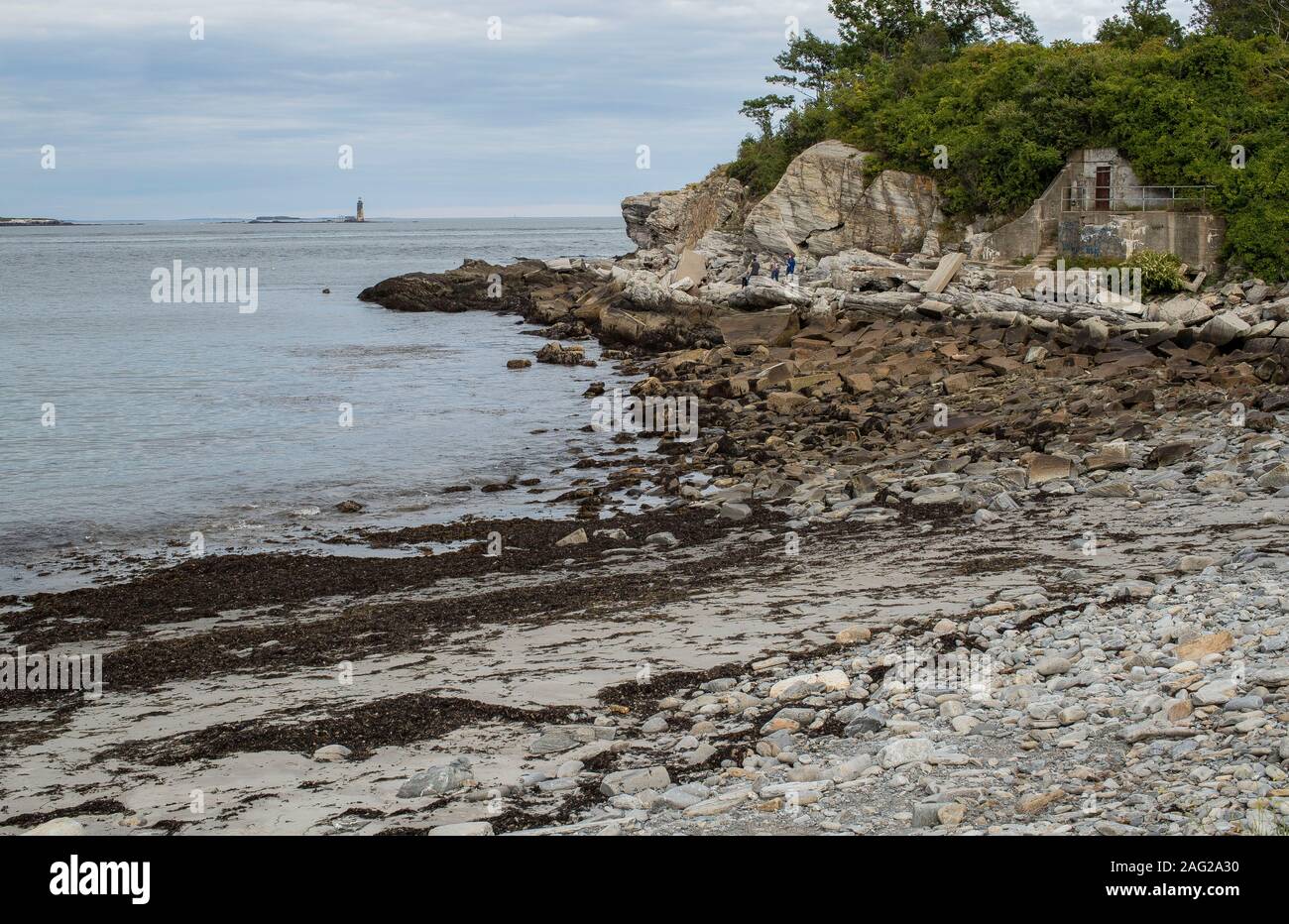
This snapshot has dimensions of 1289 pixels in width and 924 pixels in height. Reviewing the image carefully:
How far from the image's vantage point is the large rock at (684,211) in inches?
2402

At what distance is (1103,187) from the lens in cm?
3988

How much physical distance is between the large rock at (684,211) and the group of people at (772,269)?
10.1 metres

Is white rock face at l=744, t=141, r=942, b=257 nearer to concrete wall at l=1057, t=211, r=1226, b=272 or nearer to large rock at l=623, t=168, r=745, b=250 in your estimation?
concrete wall at l=1057, t=211, r=1226, b=272

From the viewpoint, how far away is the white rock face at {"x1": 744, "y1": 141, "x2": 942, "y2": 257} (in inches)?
1829

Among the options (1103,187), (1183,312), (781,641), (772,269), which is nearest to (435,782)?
(781,641)

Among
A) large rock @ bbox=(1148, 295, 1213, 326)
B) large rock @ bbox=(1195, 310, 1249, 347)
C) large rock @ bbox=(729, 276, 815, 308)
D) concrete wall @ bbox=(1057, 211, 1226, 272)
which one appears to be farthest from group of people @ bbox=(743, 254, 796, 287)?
Answer: large rock @ bbox=(1195, 310, 1249, 347)

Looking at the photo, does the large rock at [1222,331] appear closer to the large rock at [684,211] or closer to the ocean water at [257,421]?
the ocean water at [257,421]

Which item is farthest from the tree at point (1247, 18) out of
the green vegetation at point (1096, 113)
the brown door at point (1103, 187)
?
the brown door at point (1103, 187)

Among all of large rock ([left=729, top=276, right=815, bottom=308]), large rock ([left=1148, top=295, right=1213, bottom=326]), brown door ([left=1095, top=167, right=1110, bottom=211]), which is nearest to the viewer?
A: large rock ([left=1148, top=295, right=1213, bottom=326])

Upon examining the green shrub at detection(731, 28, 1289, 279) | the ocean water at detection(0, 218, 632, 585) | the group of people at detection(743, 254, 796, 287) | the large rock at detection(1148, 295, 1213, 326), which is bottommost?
the ocean water at detection(0, 218, 632, 585)

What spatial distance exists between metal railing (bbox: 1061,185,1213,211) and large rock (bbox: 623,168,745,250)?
2164 centimetres

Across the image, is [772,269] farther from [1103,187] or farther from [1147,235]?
[1147,235]

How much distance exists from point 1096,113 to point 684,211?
3287cm

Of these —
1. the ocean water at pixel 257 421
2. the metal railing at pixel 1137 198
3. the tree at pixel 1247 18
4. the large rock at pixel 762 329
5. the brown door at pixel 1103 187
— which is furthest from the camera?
the tree at pixel 1247 18
